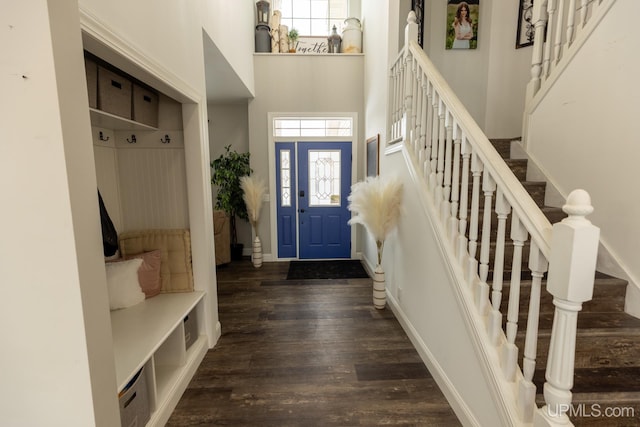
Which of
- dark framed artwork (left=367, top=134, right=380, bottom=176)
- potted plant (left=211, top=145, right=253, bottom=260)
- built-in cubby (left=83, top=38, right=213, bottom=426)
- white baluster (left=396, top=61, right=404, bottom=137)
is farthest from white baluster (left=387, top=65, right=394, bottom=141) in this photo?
potted plant (left=211, top=145, right=253, bottom=260)

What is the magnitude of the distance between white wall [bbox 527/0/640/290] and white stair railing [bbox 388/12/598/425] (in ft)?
1.61

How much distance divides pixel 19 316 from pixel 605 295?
2679 millimetres

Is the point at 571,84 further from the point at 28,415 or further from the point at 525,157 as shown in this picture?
the point at 28,415

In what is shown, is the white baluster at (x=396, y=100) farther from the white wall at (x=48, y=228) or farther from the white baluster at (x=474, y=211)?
the white wall at (x=48, y=228)

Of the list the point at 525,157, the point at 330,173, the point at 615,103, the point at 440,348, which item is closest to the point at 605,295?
the point at 440,348

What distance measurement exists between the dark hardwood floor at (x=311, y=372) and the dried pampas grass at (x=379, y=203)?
0.92 metres

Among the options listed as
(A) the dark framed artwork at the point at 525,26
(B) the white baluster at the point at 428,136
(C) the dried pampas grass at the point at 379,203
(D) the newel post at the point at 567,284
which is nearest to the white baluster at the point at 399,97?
(C) the dried pampas grass at the point at 379,203

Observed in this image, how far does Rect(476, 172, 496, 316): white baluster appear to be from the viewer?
1.42m

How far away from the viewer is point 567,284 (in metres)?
0.94

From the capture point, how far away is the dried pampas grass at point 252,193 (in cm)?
439

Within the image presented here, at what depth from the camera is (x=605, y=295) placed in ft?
5.34

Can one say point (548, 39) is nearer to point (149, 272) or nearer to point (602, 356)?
point (602, 356)

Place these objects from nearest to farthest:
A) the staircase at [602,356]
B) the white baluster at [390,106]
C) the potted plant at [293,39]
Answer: the staircase at [602,356]
the white baluster at [390,106]
the potted plant at [293,39]

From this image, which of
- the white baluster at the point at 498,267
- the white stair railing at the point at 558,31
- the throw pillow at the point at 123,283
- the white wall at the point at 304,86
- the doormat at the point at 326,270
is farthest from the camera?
the white wall at the point at 304,86
